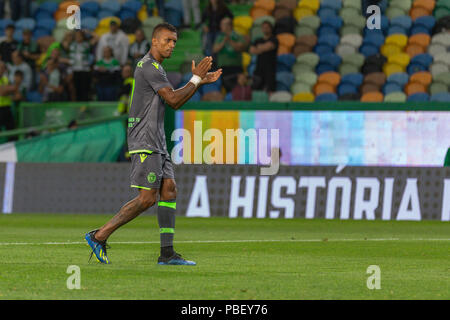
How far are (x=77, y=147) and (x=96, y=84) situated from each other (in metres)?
2.28

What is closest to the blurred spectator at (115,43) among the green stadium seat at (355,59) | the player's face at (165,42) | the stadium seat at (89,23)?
the stadium seat at (89,23)

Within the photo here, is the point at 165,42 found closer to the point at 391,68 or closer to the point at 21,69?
the point at 391,68

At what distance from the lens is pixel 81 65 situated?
24531 mm

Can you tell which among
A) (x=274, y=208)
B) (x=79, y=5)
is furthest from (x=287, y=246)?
(x=79, y=5)

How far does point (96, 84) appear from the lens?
80.0ft

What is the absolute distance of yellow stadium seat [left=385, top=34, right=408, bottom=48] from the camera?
969 inches

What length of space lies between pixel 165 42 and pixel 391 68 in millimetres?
13887

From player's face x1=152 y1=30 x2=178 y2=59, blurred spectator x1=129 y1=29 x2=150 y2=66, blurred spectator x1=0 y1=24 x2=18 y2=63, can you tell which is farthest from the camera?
blurred spectator x1=0 y1=24 x2=18 y2=63

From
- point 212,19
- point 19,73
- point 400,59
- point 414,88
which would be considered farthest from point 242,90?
point 19,73

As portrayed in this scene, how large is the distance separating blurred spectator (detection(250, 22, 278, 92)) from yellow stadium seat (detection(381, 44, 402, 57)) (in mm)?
2505

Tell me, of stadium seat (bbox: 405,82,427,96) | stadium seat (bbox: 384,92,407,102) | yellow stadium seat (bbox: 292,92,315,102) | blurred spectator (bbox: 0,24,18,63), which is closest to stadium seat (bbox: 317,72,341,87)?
yellow stadium seat (bbox: 292,92,315,102)

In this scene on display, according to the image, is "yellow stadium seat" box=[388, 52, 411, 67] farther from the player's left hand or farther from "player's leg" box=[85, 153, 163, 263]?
"player's leg" box=[85, 153, 163, 263]

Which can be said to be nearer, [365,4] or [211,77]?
[211,77]

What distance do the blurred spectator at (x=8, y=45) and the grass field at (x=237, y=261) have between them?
7730 millimetres
